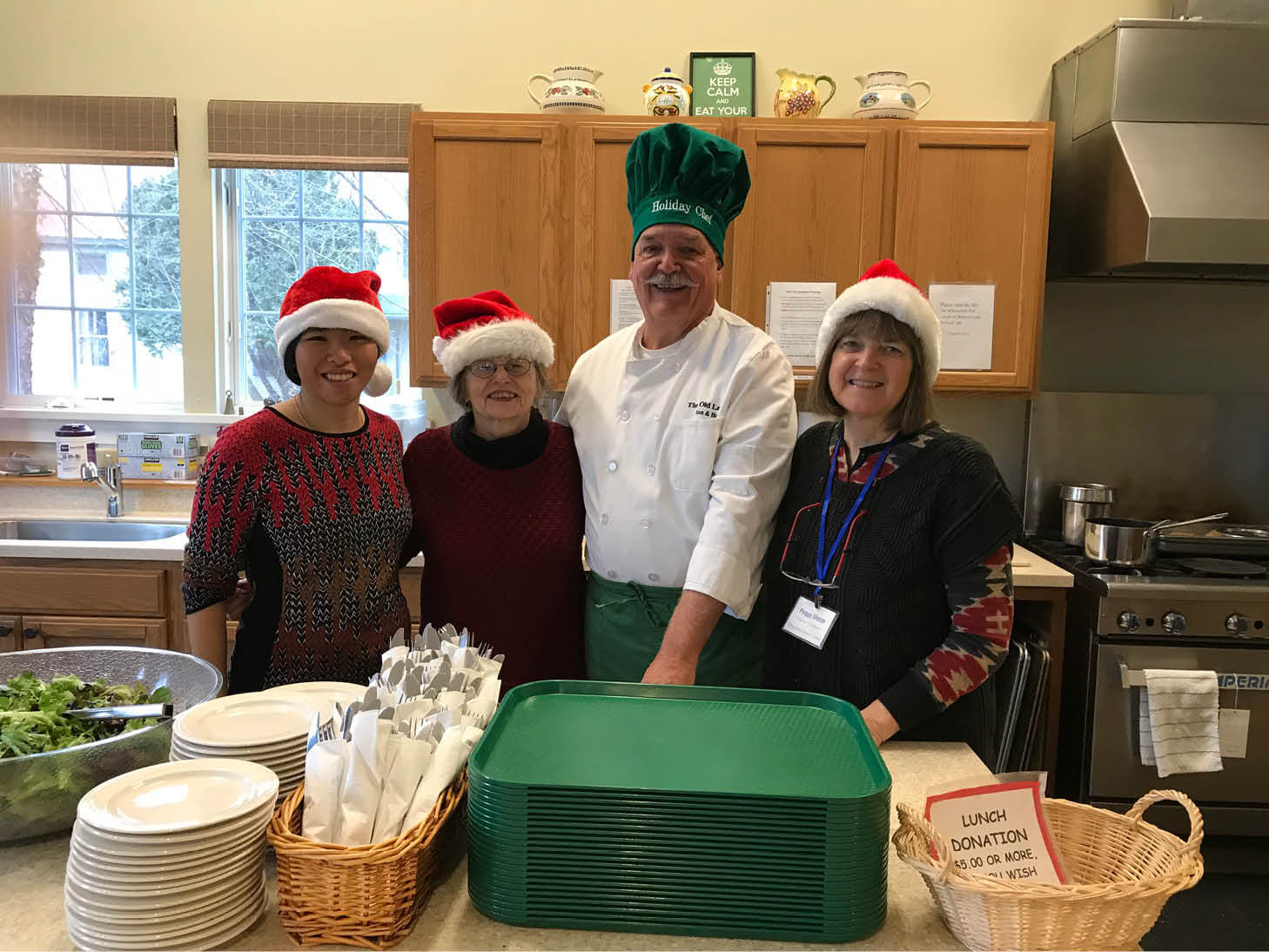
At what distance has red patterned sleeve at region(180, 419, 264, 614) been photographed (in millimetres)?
1490

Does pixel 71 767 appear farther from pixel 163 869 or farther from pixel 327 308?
pixel 327 308

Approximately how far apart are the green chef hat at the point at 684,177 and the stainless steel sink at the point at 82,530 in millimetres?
2267

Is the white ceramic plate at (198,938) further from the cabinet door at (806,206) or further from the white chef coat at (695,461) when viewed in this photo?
the cabinet door at (806,206)

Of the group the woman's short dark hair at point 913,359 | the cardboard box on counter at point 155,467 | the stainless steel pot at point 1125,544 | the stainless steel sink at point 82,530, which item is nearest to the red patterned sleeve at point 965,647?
the woman's short dark hair at point 913,359

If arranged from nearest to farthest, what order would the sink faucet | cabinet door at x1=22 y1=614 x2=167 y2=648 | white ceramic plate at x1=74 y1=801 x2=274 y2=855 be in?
white ceramic plate at x1=74 y1=801 x2=274 y2=855
cabinet door at x1=22 y1=614 x2=167 y2=648
the sink faucet

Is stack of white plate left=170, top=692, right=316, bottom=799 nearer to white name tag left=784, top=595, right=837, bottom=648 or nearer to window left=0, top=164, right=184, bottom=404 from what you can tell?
white name tag left=784, top=595, right=837, bottom=648

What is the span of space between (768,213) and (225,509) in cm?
192

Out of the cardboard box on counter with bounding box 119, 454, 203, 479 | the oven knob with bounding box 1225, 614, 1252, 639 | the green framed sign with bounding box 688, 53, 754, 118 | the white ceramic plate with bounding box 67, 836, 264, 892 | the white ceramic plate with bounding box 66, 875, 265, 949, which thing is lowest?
the oven knob with bounding box 1225, 614, 1252, 639

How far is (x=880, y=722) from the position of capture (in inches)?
52.4

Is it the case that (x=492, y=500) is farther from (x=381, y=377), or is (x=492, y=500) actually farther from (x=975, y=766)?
(x=975, y=766)

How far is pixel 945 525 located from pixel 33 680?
1.31m

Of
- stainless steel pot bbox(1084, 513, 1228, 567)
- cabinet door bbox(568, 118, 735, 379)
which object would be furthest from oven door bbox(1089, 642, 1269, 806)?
cabinet door bbox(568, 118, 735, 379)

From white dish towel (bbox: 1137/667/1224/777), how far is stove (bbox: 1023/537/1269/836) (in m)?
0.04

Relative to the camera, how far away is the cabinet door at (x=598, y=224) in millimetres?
2779
